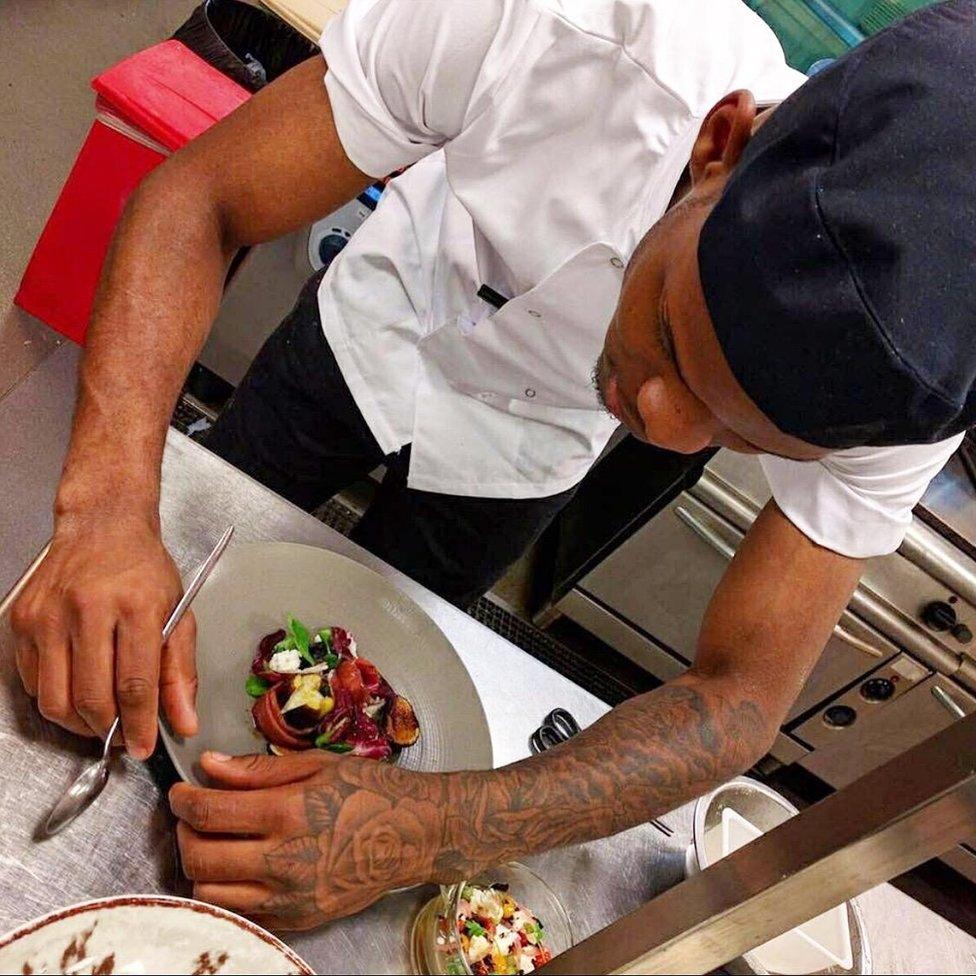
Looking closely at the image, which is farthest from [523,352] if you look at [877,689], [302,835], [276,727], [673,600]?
[877,689]

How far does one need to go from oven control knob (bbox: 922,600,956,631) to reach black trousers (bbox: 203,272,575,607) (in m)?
1.06

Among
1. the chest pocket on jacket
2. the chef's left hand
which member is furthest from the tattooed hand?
the chest pocket on jacket

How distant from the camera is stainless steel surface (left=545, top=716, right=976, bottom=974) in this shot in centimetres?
38

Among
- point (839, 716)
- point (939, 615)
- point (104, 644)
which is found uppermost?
point (104, 644)

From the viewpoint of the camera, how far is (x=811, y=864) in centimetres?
42

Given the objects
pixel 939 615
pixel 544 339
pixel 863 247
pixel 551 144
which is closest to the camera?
pixel 863 247

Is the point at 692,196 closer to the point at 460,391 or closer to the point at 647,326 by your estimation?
the point at 647,326

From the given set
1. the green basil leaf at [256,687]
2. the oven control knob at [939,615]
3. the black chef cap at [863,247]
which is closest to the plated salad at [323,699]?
the green basil leaf at [256,687]

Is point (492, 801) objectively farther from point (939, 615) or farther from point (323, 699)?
point (939, 615)

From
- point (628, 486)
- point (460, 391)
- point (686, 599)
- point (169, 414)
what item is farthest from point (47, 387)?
point (686, 599)

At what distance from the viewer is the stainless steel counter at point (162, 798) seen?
70cm

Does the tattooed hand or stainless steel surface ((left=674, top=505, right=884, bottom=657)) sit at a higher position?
the tattooed hand

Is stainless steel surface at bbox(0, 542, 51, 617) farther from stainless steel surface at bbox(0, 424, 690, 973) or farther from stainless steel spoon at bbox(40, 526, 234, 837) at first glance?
stainless steel spoon at bbox(40, 526, 234, 837)

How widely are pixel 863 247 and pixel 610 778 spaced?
57 cm
